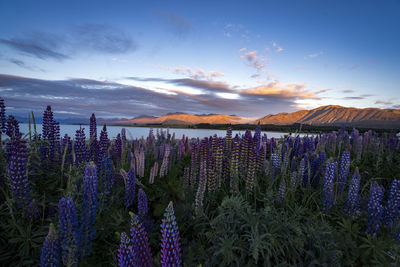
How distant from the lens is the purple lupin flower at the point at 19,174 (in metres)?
3.14

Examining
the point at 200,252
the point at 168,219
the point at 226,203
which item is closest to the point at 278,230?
the point at 226,203

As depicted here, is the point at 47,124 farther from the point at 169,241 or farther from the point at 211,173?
the point at 169,241

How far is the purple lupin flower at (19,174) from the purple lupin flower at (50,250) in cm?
136

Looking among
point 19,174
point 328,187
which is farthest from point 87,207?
point 328,187

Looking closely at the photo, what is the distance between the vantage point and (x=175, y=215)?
170 inches

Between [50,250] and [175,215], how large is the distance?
7.75ft

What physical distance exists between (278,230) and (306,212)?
1.47 m

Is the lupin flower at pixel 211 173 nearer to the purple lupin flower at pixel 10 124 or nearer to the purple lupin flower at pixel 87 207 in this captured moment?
the purple lupin flower at pixel 87 207

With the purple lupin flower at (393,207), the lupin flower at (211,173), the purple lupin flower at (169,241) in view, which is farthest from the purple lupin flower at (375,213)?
the purple lupin flower at (169,241)

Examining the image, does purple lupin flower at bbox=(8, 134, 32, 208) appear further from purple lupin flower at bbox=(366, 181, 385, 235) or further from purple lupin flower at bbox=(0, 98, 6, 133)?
purple lupin flower at bbox=(366, 181, 385, 235)

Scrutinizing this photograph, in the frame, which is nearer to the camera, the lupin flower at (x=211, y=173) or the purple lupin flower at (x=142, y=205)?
the purple lupin flower at (x=142, y=205)

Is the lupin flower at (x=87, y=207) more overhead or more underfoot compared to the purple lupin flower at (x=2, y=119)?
more underfoot

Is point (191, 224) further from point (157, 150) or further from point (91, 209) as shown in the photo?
point (157, 150)

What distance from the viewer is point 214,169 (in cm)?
463
